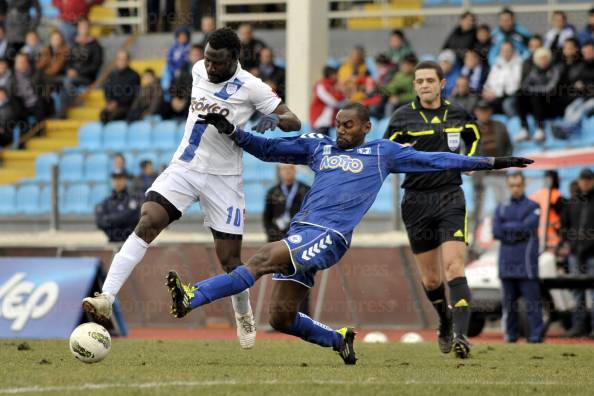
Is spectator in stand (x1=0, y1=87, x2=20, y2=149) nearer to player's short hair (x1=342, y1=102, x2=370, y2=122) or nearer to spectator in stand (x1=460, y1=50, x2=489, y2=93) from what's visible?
spectator in stand (x1=460, y1=50, x2=489, y2=93)

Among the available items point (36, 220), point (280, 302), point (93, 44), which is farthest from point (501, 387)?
point (93, 44)

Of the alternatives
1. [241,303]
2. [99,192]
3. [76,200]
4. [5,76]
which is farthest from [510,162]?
[5,76]

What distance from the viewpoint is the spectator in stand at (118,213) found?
1800 cm

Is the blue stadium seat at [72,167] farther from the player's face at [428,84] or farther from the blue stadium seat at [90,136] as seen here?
the player's face at [428,84]

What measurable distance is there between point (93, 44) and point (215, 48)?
49.8ft

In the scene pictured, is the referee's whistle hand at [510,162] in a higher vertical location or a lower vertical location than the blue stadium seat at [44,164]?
higher

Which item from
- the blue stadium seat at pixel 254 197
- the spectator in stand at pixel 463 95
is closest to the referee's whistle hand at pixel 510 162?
the spectator in stand at pixel 463 95

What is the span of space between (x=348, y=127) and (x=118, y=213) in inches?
355

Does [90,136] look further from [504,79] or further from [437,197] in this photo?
[437,197]

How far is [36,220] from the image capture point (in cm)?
1994

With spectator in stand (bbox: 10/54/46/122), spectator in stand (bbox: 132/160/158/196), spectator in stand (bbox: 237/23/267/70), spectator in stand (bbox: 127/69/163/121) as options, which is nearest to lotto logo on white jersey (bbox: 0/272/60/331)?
spectator in stand (bbox: 132/160/158/196)

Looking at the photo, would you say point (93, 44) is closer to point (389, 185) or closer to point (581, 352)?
point (389, 185)

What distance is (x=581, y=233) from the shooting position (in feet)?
53.6

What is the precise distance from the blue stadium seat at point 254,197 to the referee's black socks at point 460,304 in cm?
803
